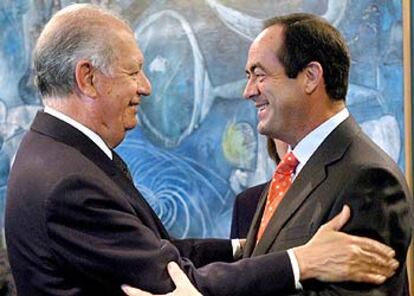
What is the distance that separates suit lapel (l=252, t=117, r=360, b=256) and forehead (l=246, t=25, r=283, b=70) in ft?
0.85

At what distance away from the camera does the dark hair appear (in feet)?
6.75

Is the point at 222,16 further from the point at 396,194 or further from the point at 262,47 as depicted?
the point at 396,194

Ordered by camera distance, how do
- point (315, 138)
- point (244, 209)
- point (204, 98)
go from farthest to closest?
point (204, 98), point (244, 209), point (315, 138)

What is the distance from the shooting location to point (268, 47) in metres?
2.13

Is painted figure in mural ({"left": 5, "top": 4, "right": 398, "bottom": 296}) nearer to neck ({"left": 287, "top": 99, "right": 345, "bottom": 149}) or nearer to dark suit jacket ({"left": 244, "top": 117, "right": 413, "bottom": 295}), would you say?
dark suit jacket ({"left": 244, "top": 117, "right": 413, "bottom": 295})

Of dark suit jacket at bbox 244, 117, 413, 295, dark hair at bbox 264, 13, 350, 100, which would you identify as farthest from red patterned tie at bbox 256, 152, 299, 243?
dark hair at bbox 264, 13, 350, 100

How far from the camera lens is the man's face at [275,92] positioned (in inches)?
82.4

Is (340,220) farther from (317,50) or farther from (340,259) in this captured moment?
(317,50)

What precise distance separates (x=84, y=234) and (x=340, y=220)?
561 mm

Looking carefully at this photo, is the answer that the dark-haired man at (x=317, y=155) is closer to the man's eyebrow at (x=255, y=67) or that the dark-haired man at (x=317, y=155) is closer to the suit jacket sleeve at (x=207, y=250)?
the man's eyebrow at (x=255, y=67)

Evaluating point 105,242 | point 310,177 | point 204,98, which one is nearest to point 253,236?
point 310,177

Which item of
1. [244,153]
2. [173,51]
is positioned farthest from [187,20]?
[244,153]

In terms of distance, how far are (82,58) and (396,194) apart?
771 millimetres

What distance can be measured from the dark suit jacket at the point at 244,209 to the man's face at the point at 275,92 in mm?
736
